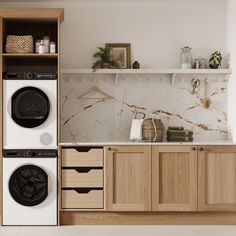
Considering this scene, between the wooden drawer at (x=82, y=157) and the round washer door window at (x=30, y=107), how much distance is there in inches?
15.5

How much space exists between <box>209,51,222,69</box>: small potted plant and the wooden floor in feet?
5.37

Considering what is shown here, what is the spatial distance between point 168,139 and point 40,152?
4.25 ft

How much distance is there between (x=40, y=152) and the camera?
5.11 meters

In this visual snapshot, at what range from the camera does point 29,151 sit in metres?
5.10

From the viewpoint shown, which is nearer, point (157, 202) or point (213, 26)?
point (157, 202)

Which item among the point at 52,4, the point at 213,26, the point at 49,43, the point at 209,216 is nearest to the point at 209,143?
the point at 209,216

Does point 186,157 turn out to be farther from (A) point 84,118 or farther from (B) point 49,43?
(B) point 49,43

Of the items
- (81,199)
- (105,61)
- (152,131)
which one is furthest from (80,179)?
(105,61)

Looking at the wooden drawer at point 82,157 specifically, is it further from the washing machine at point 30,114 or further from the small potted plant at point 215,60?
the small potted plant at point 215,60

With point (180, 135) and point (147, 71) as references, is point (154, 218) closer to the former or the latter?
point (180, 135)

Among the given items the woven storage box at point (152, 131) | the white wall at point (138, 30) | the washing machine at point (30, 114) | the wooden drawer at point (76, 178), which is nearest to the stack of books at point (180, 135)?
the woven storage box at point (152, 131)

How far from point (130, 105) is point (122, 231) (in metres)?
1.39

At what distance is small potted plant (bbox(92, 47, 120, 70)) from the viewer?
5496mm

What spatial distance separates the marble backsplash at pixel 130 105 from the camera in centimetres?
565
